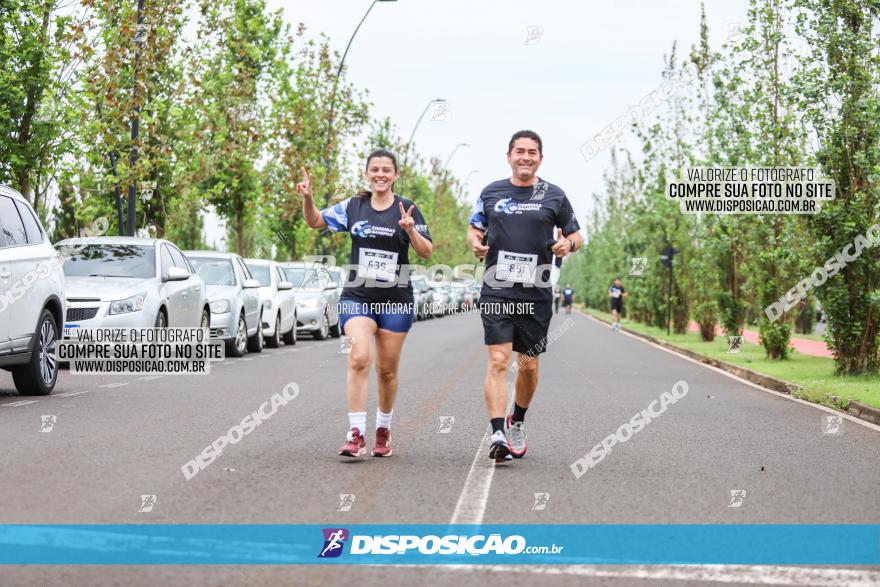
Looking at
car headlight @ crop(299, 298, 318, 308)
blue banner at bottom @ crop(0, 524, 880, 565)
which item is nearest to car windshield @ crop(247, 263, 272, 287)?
car headlight @ crop(299, 298, 318, 308)

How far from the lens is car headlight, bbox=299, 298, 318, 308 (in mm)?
27641

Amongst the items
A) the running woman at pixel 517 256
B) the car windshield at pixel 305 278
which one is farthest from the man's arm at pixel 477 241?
the car windshield at pixel 305 278

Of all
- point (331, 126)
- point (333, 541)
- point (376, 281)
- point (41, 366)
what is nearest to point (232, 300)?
point (41, 366)

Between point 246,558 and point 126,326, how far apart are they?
10437 mm

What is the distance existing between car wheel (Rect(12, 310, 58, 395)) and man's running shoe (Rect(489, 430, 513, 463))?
231 inches

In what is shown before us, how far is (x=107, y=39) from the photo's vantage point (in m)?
24.1

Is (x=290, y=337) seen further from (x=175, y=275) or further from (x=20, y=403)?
(x=20, y=403)

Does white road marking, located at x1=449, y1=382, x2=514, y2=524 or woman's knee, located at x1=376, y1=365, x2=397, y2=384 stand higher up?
woman's knee, located at x1=376, y1=365, x2=397, y2=384

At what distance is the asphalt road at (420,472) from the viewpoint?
513 centimetres

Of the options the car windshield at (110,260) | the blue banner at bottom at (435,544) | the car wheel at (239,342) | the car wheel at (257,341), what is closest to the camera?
the blue banner at bottom at (435,544)

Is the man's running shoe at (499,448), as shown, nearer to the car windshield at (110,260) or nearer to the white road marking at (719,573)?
the white road marking at (719,573)

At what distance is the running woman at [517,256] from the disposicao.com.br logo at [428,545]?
226 cm

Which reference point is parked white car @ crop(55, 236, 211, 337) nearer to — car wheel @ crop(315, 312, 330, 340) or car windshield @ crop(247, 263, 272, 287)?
car windshield @ crop(247, 263, 272, 287)

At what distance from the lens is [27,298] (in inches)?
452
